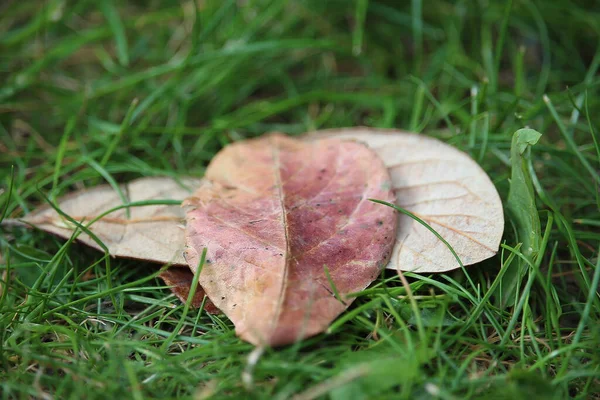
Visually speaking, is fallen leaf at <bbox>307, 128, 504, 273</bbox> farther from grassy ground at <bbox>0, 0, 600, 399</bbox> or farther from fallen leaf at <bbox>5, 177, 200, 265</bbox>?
fallen leaf at <bbox>5, 177, 200, 265</bbox>

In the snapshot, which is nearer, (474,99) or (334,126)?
(474,99)

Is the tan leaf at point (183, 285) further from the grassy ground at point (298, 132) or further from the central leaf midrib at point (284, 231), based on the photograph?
the central leaf midrib at point (284, 231)

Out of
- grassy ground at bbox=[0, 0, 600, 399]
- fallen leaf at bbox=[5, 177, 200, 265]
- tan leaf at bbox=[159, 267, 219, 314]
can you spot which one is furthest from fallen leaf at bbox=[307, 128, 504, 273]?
fallen leaf at bbox=[5, 177, 200, 265]

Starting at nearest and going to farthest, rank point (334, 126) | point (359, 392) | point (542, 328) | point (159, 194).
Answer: point (359, 392) → point (542, 328) → point (159, 194) → point (334, 126)

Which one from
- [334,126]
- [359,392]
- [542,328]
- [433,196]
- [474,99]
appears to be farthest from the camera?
[334,126]

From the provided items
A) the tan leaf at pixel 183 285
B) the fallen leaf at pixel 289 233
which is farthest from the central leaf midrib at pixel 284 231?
the tan leaf at pixel 183 285

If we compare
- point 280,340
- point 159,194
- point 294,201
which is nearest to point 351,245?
point 294,201

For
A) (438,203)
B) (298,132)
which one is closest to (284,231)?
(438,203)

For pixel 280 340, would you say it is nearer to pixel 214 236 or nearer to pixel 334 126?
pixel 214 236
